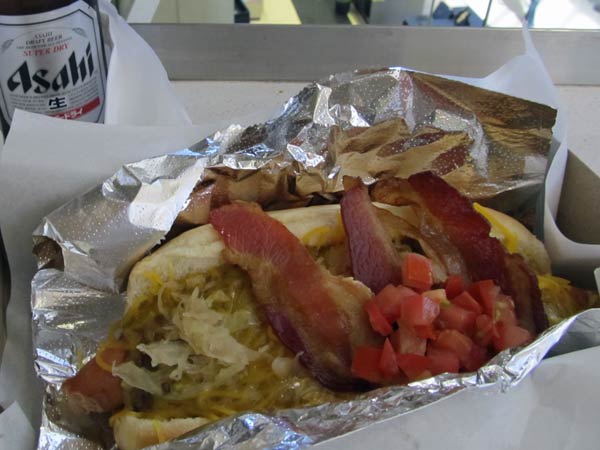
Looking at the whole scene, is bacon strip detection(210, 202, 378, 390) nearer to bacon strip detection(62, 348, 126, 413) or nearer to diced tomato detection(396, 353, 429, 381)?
diced tomato detection(396, 353, 429, 381)

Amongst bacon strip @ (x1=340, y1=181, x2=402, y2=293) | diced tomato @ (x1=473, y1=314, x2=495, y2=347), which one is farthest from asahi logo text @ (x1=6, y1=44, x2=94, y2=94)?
diced tomato @ (x1=473, y1=314, x2=495, y2=347)

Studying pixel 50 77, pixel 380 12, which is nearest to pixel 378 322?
pixel 50 77

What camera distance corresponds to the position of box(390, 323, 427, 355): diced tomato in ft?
2.52

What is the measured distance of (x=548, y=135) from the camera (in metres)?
0.99

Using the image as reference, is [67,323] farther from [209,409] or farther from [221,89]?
[221,89]

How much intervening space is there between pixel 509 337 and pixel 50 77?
696 millimetres

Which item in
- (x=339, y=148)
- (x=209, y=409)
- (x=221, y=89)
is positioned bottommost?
(x=209, y=409)

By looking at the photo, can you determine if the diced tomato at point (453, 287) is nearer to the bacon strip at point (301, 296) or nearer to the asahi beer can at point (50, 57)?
the bacon strip at point (301, 296)

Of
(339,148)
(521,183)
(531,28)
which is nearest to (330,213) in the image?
(339,148)

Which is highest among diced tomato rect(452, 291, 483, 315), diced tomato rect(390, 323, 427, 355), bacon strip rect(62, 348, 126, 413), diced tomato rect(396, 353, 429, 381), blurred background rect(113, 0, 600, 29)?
blurred background rect(113, 0, 600, 29)

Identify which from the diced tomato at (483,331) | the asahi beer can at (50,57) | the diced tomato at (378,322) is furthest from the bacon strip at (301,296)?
the asahi beer can at (50,57)

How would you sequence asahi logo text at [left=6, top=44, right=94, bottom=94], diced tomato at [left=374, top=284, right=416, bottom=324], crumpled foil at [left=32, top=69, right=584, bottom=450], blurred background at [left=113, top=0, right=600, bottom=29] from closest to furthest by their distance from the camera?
1. crumpled foil at [left=32, top=69, right=584, bottom=450]
2. diced tomato at [left=374, top=284, right=416, bottom=324]
3. asahi logo text at [left=6, top=44, right=94, bottom=94]
4. blurred background at [left=113, top=0, right=600, bottom=29]

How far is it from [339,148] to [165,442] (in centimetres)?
49

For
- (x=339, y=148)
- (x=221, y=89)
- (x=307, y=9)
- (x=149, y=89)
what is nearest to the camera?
(x=339, y=148)
